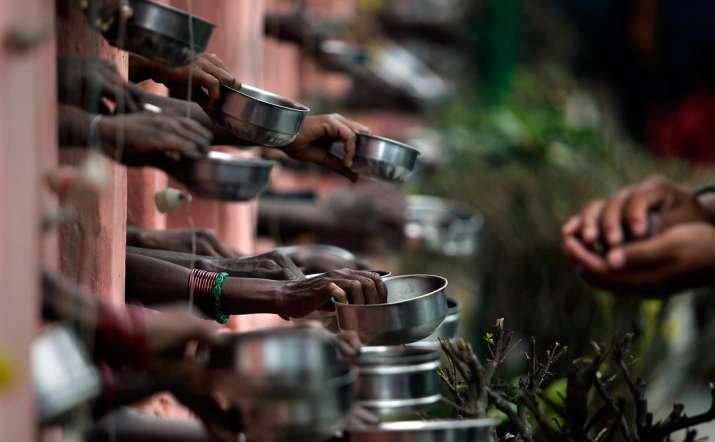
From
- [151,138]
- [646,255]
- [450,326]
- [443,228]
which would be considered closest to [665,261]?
[646,255]

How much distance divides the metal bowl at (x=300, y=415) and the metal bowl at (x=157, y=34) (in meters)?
0.49

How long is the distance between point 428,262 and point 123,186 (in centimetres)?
244

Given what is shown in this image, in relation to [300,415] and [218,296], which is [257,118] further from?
[300,415]

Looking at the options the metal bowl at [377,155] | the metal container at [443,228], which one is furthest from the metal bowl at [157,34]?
the metal container at [443,228]

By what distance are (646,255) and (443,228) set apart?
5.47 ft

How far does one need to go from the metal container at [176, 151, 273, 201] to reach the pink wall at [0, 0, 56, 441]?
885mm

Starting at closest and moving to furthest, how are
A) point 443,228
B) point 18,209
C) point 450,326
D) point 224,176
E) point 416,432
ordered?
point 18,209, point 416,432, point 450,326, point 224,176, point 443,228

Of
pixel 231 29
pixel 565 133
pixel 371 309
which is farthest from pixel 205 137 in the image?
pixel 565 133

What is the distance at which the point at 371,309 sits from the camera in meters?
1.40

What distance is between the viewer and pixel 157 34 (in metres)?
1.34

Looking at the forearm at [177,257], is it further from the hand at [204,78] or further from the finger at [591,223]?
the finger at [591,223]

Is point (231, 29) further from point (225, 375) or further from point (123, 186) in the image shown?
point (225, 375)

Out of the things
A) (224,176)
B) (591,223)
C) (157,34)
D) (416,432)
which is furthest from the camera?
(591,223)

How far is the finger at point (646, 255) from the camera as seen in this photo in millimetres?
2150
